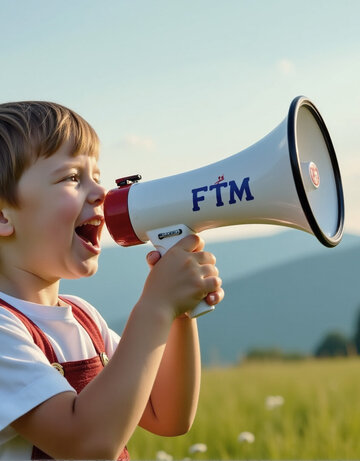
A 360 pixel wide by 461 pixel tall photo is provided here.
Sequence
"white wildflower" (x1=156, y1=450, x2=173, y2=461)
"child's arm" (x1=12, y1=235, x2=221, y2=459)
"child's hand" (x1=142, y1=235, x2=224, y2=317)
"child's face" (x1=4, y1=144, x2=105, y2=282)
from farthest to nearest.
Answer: "white wildflower" (x1=156, y1=450, x2=173, y2=461)
"child's face" (x1=4, y1=144, x2=105, y2=282)
"child's hand" (x1=142, y1=235, x2=224, y2=317)
"child's arm" (x1=12, y1=235, x2=221, y2=459)

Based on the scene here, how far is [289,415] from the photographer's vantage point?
3.95 m

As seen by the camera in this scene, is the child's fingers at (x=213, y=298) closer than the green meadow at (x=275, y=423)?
Yes

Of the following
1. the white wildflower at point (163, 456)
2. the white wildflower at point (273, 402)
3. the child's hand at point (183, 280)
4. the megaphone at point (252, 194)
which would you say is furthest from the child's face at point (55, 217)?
the white wildflower at point (273, 402)

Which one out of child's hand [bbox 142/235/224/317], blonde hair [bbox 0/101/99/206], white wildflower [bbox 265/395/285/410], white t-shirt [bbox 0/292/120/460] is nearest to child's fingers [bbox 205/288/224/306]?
child's hand [bbox 142/235/224/317]

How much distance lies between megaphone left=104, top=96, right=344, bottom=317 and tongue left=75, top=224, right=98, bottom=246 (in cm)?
4

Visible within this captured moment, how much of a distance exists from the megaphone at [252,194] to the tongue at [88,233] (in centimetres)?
4

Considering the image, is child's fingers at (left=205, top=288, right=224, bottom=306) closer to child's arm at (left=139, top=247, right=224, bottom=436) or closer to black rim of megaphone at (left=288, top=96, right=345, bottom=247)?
child's arm at (left=139, top=247, right=224, bottom=436)

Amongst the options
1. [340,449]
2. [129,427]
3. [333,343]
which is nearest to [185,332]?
[129,427]

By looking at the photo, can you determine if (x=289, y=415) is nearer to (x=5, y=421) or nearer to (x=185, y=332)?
(x=185, y=332)

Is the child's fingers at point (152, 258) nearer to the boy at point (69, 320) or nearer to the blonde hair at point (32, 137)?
the boy at point (69, 320)

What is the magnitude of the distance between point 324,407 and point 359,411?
212 mm

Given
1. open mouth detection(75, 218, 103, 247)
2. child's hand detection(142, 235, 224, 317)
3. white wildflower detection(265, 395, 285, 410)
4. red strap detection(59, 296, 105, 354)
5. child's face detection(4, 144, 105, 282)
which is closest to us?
child's hand detection(142, 235, 224, 317)

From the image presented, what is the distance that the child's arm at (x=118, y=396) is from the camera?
148cm

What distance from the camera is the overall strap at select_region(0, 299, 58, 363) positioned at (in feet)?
5.52
